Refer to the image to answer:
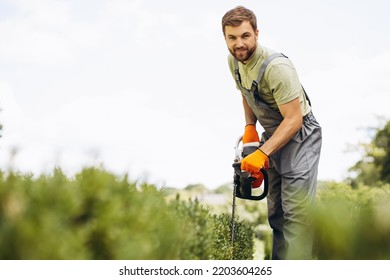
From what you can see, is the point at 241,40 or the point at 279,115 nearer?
the point at 241,40

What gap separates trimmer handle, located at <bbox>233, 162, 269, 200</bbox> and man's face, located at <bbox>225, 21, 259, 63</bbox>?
97 centimetres

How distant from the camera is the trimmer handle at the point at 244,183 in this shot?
456 cm

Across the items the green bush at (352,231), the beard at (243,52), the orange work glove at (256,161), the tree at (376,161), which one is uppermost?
the beard at (243,52)

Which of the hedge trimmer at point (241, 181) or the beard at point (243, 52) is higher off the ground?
the beard at point (243, 52)

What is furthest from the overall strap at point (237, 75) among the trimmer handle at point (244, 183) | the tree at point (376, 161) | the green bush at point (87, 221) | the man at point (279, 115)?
A: the tree at point (376, 161)

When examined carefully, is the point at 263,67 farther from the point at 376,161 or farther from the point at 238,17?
the point at 376,161

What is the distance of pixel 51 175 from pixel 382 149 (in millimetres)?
24617

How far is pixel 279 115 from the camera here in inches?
185

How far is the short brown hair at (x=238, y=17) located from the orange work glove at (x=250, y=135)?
1.08 m

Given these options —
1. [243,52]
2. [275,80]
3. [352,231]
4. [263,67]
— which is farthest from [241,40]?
[352,231]

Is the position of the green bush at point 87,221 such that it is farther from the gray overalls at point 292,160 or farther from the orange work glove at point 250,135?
the orange work glove at point 250,135

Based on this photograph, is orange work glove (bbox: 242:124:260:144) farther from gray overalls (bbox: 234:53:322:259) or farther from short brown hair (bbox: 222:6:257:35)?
short brown hair (bbox: 222:6:257:35)

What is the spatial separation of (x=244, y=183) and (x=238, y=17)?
Answer: 4.91 ft
